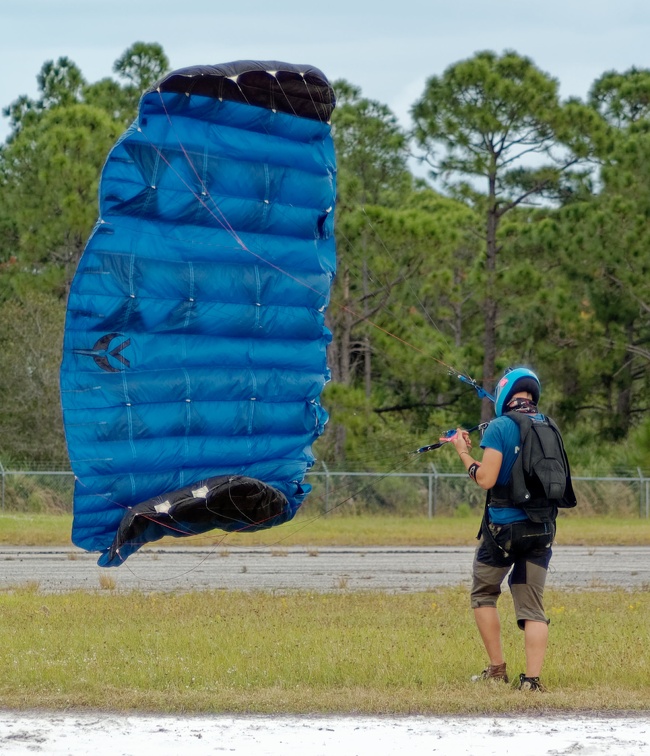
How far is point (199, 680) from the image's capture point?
8.24 meters

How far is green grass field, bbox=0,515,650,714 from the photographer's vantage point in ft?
25.2

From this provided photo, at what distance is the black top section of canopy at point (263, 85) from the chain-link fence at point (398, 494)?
50.6 ft

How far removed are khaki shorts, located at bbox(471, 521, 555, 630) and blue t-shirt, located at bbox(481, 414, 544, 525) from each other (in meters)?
0.08

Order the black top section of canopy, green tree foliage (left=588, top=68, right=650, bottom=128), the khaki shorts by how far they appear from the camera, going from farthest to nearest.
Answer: green tree foliage (left=588, top=68, right=650, bottom=128), the black top section of canopy, the khaki shorts

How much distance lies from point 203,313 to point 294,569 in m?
7.92

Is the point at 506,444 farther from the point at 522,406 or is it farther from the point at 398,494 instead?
the point at 398,494

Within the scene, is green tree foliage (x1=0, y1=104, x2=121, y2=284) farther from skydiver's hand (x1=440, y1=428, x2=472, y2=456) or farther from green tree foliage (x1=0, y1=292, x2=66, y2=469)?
skydiver's hand (x1=440, y1=428, x2=472, y2=456)

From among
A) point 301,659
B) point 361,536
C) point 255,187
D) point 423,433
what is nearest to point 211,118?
point 255,187

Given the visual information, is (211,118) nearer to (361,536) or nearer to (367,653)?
(367,653)

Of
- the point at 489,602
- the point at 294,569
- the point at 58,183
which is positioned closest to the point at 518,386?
the point at 489,602

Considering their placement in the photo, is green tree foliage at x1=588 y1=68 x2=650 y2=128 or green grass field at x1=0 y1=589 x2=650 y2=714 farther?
green tree foliage at x1=588 y1=68 x2=650 y2=128

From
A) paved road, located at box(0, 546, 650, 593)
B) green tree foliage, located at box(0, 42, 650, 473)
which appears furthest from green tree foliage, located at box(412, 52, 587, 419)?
paved road, located at box(0, 546, 650, 593)

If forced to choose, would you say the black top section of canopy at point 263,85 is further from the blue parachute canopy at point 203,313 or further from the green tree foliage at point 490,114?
the green tree foliage at point 490,114

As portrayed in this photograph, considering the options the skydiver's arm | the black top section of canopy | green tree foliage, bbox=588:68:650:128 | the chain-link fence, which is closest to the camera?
the skydiver's arm
